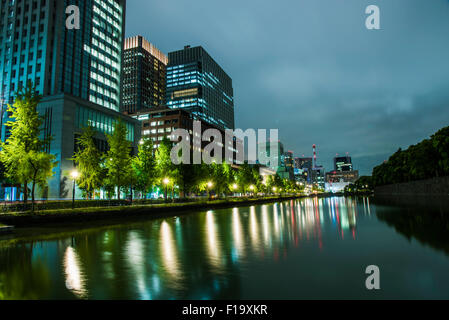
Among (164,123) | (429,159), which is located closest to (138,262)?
(429,159)

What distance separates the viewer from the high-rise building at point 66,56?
75394mm

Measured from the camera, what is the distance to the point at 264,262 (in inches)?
360

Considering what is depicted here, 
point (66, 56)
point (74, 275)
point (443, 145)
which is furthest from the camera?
point (66, 56)

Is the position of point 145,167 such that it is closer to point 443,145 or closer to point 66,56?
point 443,145

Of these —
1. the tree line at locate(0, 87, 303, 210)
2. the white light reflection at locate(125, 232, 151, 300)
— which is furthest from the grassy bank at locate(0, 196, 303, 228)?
the white light reflection at locate(125, 232, 151, 300)

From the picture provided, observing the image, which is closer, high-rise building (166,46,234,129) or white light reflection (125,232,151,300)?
white light reflection (125,232,151,300)

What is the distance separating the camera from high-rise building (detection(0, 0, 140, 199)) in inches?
2968

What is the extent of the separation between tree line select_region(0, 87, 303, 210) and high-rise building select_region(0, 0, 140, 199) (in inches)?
843

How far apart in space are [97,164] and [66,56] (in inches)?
2671

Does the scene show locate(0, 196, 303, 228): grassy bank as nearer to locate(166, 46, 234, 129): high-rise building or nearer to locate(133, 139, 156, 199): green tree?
locate(133, 139, 156, 199): green tree

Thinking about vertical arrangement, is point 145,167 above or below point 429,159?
below

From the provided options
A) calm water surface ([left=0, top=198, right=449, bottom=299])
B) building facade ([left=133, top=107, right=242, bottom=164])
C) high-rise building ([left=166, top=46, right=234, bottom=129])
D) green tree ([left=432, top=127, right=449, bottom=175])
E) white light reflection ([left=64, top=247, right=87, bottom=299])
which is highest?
high-rise building ([left=166, top=46, right=234, bottom=129])

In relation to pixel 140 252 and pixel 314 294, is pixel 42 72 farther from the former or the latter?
pixel 314 294

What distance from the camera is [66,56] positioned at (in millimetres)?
87188
